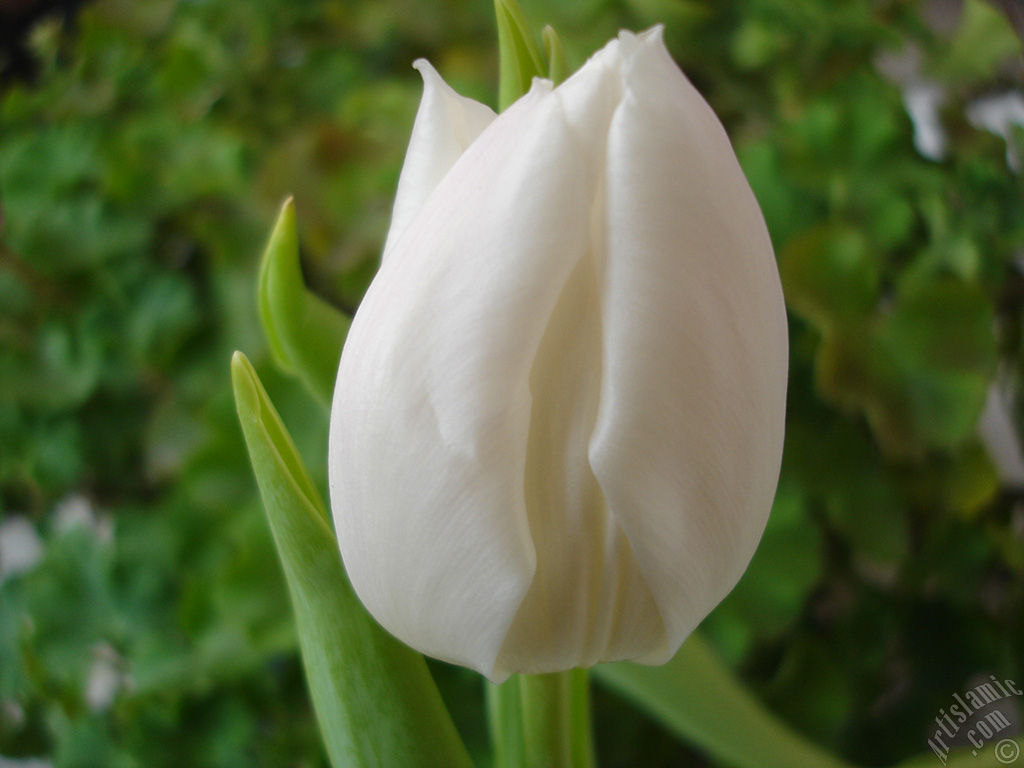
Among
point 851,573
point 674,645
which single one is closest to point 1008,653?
point 851,573

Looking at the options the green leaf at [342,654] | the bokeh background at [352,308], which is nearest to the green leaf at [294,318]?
the green leaf at [342,654]

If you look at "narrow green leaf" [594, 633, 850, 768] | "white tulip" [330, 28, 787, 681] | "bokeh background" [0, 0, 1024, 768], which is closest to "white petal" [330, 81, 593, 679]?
"white tulip" [330, 28, 787, 681]

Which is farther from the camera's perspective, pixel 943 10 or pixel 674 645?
pixel 943 10

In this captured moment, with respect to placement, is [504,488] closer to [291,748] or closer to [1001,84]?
[291,748]

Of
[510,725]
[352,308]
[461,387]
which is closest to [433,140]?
[461,387]

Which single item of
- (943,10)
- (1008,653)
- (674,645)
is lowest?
(1008,653)
